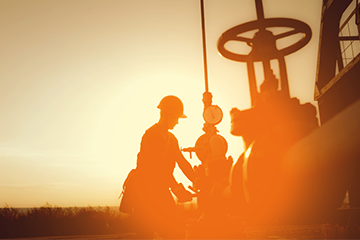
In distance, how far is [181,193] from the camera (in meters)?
3.11

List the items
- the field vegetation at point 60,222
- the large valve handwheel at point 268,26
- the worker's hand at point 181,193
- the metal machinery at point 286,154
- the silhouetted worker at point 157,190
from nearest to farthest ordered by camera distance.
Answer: the metal machinery at point 286,154, the large valve handwheel at point 268,26, the worker's hand at point 181,193, the silhouetted worker at point 157,190, the field vegetation at point 60,222

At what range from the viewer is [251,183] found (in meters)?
0.60

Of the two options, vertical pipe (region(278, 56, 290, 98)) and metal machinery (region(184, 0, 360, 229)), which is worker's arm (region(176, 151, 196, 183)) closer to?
metal machinery (region(184, 0, 360, 229))

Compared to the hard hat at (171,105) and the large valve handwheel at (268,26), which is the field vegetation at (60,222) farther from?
the large valve handwheel at (268,26)

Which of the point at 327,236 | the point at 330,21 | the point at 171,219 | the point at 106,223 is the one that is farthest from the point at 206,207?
the point at 106,223

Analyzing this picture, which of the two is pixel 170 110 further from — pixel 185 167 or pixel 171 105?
pixel 185 167

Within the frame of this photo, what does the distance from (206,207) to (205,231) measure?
0.79 metres

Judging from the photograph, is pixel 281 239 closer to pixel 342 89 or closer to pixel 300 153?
pixel 342 89

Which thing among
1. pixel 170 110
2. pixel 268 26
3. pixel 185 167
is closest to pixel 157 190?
pixel 185 167

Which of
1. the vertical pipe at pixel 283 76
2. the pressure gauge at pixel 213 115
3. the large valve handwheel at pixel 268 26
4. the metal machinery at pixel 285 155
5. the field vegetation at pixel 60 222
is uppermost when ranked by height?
the large valve handwheel at pixel 268 26

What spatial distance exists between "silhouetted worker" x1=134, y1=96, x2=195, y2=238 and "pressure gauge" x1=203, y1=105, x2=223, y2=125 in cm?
72

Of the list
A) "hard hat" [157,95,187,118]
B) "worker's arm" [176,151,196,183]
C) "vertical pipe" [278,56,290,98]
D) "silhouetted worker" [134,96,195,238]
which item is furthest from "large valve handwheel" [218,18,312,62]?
"worker's arm" [176,151,196,183]

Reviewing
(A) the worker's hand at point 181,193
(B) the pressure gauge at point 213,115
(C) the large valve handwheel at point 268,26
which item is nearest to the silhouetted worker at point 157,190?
(A) the worker's hand at point 181,193

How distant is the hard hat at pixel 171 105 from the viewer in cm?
355
